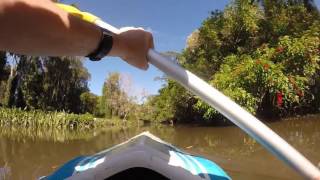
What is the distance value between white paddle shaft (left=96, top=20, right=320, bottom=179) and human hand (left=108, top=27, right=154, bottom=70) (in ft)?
0.06

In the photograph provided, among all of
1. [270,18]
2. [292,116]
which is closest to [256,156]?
Answer: [292,116]

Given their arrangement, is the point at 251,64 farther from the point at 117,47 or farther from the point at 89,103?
the point at 89,103

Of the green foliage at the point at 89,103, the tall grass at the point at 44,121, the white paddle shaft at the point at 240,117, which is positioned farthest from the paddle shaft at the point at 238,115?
the green foliage at the point at 89,103

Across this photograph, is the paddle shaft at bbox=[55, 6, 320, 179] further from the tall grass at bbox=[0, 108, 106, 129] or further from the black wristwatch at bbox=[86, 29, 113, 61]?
the tall grass at bbox=[0, 108, 106, 129]

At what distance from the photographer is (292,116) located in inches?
461

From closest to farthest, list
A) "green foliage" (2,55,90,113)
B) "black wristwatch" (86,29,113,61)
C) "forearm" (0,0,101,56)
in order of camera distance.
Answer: "forearm" (0,0,101,56), "black wristwatch" (86,29,113,61), "green foliage" (2,55,90,113)

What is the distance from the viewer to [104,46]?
3.50ft

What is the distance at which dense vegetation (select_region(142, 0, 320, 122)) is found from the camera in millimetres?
10664

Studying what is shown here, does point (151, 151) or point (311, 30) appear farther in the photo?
point (311, 30)

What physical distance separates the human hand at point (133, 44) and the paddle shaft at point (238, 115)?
17 millimetres

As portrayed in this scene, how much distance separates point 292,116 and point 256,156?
6797 millimetres

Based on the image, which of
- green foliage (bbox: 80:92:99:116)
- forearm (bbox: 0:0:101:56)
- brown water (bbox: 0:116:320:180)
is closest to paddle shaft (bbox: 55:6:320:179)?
forearm (bbox: 0:0:101:56)

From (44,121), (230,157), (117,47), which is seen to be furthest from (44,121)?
(117,47)

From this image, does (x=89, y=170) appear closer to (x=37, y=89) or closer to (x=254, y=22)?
(x=254, y=22)
